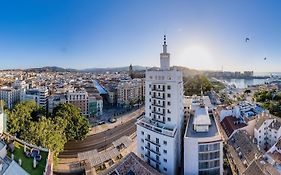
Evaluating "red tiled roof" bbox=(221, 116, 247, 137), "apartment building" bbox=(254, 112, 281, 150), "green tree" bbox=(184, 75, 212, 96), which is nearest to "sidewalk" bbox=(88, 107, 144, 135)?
"red tiled roof" bbox=(221, 116, 247, 137)

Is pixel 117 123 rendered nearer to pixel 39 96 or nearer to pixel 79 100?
pixel 79 100

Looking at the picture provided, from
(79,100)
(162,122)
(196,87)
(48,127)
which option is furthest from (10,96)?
(196,87)

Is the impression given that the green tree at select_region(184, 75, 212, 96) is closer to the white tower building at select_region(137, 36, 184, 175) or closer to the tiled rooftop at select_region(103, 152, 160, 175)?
the white tower building at select_region(137, 36, 184, 175)

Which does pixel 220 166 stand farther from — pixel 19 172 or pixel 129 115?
pixel 129 115

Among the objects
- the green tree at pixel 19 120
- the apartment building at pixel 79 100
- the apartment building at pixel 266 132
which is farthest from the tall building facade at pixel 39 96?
the apartment building at pixel 266 132

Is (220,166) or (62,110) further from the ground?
(62,110)

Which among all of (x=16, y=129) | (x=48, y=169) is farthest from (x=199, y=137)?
(x=16, y=129)
